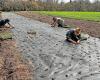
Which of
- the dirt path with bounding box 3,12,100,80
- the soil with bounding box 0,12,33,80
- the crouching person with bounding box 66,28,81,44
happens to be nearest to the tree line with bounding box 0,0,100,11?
the crouching person with bounding box 66,28,81,44

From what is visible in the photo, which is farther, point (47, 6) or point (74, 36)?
point (47, 6)

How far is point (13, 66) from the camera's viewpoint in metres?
12.9

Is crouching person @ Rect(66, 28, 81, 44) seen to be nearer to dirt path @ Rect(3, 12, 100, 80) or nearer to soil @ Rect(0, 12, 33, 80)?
dirt path @ Rect(3, 12, 100, 80)

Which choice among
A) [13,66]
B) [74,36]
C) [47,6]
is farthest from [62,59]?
[47,6]

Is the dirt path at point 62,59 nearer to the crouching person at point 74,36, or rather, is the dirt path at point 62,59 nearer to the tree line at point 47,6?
the crouching person at point 74,36

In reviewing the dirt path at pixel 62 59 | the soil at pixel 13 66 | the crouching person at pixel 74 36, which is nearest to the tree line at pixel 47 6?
the crouching person at pixel 74 36

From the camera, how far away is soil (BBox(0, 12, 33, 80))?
1136cm

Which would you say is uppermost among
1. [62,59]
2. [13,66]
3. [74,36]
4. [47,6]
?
[74,36]

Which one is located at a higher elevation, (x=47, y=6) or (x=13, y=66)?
(x=13, y=66)

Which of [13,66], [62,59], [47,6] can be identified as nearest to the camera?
[13,66]

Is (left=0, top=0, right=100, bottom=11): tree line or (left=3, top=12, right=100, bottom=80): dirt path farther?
(left=0, top=0, right=100, bottom=11): tree line

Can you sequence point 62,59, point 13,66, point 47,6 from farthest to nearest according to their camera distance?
point 47,6
point 62,59
point 13,66

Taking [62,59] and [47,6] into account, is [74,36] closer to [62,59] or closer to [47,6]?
[62,59]

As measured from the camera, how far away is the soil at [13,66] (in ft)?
37.3
